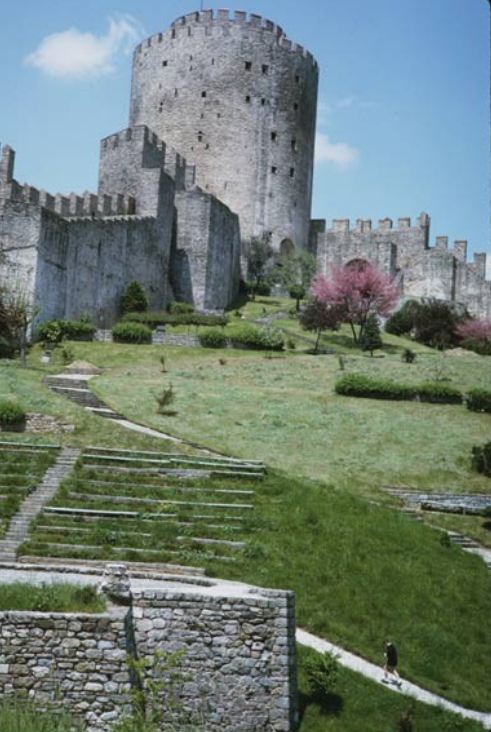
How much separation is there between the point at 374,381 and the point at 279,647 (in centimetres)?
2624

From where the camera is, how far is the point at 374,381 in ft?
132

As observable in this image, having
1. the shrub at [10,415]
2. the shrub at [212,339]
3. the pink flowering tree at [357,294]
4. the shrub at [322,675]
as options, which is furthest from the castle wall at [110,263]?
the shrub at [322,675]

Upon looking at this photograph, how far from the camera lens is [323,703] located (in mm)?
15781

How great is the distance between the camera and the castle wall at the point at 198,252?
65938 mm

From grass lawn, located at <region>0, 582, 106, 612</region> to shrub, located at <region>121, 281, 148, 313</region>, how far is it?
4359 cm

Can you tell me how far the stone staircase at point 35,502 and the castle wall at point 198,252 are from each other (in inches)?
1498

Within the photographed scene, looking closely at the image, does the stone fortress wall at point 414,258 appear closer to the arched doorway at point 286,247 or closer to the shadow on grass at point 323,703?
the arched doorway at point 286,247

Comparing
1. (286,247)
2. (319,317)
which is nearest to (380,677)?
(319,317)

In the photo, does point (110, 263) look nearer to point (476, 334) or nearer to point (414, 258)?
point (476, 334)

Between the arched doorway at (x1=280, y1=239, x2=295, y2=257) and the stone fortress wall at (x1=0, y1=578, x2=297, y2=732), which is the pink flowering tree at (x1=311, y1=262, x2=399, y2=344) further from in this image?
the stone fortress wall at (x1=0, y1=578, x2=297, y2=732)

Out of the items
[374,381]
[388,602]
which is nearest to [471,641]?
[388,602]

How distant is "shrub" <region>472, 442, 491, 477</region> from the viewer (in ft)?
105

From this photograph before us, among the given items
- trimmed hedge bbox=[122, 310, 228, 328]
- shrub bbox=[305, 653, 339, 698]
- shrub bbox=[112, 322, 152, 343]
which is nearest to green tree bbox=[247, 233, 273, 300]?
trimmed hedge bbox=[122, 310, 228, 328]

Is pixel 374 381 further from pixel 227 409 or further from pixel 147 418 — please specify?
pixel 147 418
